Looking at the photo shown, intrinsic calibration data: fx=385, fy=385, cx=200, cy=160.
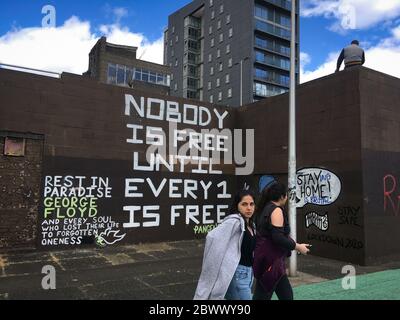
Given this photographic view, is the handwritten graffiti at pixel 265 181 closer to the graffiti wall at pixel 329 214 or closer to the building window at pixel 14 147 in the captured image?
the graffiti wall at pixel 329 214

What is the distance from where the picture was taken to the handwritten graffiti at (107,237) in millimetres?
10852

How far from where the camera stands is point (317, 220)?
10.3m

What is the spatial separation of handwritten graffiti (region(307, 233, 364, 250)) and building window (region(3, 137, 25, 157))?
803 centimetres

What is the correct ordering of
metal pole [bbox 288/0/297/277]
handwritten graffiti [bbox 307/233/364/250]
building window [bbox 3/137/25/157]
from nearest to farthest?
metal pole [bbox 288/0/297/277], handwritten graffiti [bbox 307/233/364/250], building window [bbox 3/137/25/157]

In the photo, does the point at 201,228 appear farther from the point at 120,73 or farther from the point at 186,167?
the point at 120,73

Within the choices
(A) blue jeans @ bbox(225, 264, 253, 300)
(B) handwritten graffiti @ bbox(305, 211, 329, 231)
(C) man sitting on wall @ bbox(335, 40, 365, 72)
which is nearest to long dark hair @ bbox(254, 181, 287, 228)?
(A) blue jeans @ bbox(225, 264, 253, 300)

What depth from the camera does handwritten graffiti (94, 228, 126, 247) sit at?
10.9m

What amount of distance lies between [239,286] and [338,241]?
6888 mm

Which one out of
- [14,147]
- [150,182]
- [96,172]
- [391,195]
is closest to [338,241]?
[391,195]

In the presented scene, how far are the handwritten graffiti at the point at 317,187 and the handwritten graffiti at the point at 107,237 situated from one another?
17.3 ft

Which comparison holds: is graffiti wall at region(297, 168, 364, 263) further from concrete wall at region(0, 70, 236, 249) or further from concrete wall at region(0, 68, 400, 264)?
concrete wall at region(0, 70, 236, 249)

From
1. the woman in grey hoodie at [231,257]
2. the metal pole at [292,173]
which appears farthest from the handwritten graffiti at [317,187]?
the woman in grey hoodie at [231,257]
